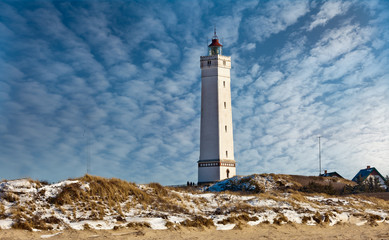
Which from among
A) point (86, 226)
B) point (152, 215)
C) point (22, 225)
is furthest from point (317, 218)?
point (22, 225)

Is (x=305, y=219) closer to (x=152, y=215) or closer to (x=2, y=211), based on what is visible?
(x=152, y=215)

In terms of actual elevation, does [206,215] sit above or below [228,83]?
below

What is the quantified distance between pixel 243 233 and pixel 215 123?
31064 mm

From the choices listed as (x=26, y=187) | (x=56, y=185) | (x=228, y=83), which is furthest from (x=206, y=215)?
(x=228, y=83)

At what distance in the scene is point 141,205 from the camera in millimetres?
17656

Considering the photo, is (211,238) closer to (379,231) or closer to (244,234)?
(244,234)

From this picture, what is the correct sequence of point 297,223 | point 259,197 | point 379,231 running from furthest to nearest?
point 259,197
point 379,231
point 297,223

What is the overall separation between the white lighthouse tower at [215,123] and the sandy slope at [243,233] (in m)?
26.1

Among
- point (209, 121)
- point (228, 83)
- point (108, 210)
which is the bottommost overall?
point (108, 210)

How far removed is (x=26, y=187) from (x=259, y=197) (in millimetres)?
13507

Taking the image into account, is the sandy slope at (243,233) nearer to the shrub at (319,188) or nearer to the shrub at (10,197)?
the shrub at (10,197)

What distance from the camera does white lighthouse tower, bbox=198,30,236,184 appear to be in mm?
46031

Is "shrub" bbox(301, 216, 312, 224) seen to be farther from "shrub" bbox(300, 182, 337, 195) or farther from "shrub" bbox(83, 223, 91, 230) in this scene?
"shrub" bbox(300, 182, 337, 195)

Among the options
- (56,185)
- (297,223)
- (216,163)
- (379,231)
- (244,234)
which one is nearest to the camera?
(244,234)
